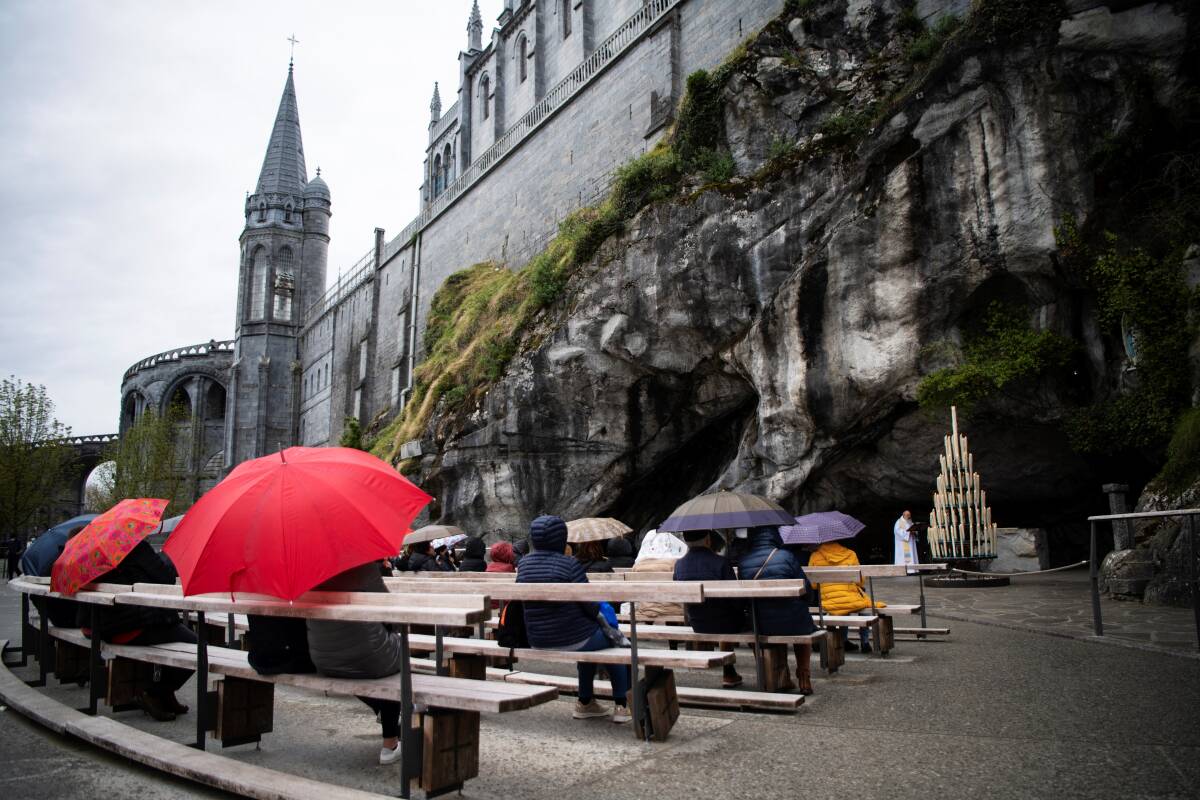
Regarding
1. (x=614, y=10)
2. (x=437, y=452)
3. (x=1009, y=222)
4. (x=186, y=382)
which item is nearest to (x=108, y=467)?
(x=186, y=382)

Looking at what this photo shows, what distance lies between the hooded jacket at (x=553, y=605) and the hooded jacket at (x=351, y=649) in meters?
0.98

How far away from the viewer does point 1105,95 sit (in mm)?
13000

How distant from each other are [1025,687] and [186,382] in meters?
59.4

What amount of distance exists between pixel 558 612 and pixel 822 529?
11.9 feet

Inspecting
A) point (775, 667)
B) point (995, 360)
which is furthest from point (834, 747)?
point (995, 360)

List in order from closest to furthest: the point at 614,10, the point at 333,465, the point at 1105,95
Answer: the point at 333,465 → the point at 1105,95 → the point at 614,10

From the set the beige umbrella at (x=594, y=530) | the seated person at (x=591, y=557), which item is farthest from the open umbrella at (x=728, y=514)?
the beige umbrella at (x=594, y=530)

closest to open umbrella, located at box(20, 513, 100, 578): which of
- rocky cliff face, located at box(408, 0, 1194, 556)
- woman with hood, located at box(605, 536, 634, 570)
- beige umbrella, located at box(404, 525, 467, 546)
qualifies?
woman with hood, located at box(605, 536, 634, 570)

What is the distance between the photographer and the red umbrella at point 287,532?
3529mm

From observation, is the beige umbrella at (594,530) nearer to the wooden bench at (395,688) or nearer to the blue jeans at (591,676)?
the blue jeans at (591,676)

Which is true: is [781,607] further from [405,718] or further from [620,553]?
[620,553]

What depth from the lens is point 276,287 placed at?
172ft

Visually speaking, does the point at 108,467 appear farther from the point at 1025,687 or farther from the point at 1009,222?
the point at 1025,687

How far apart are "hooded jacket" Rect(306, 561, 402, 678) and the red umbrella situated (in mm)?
295
